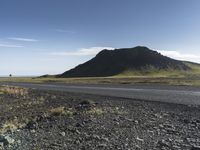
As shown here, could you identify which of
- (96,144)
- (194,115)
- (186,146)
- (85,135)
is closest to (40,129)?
(85,135)

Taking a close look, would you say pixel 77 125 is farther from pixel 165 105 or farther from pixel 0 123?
pixel 165 105

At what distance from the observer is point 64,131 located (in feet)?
42.4

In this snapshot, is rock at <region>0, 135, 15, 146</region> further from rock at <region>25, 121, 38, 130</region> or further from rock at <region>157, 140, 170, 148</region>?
rock at <region>157, 140, 170, 148</region>

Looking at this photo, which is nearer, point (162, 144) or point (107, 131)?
point (162, 144)

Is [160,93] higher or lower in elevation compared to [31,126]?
higher

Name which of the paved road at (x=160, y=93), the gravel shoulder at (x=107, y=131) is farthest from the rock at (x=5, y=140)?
the paved road at (x=160, y=93)

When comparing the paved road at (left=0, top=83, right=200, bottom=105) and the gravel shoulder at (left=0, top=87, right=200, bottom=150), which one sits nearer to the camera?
the gravel shoulder at (left=0, top=87, right=200, bottom=150)

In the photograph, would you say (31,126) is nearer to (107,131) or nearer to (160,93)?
(107,131)

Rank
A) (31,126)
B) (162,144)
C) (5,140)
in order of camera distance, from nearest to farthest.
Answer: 1. (162,144)
2. (5,140)
3. (31,126)

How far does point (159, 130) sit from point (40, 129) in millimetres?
5064

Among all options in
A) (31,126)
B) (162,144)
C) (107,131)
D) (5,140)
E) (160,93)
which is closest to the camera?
(162,144)

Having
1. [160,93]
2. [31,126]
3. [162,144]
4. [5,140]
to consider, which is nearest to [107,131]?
[162,144]

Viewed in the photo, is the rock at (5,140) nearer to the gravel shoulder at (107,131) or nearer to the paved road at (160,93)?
the gravel shoulder at (107,131)

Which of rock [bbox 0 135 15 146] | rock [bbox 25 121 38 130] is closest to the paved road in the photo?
rock [bbox 25 121 38 130]
